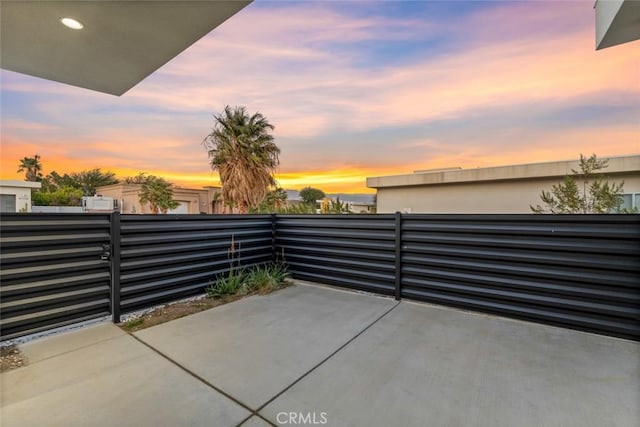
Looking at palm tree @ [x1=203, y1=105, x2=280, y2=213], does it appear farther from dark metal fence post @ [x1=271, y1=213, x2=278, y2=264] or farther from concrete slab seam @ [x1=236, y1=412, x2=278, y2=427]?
concrete slab seam @ [x1=236, y1=412, x2=278, y2=427]

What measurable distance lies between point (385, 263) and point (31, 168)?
31.9m

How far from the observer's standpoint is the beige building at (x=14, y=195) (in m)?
10.6

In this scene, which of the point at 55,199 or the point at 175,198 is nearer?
the point at 55,199

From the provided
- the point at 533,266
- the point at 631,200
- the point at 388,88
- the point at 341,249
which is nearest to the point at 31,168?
the point at 388,88

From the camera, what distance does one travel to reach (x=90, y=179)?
24.5 m

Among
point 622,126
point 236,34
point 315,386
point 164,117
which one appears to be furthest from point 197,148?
point 622,126

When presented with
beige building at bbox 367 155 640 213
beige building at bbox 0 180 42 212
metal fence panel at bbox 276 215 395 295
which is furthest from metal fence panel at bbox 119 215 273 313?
beige building at bbox 0 180 42 212

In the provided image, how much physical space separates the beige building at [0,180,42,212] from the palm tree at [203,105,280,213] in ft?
29.2

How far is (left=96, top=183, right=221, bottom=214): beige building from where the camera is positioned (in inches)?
668

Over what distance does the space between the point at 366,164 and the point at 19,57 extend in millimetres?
8243

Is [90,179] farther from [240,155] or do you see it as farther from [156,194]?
[240,155]

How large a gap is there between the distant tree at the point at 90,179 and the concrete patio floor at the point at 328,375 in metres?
28.5

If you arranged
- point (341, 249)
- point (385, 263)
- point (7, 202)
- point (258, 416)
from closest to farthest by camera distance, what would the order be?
point (258, 416), point (385, 263), point (341, 249), point (7, 202)

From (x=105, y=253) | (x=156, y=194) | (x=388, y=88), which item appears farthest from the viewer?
(x=156, y=194)
